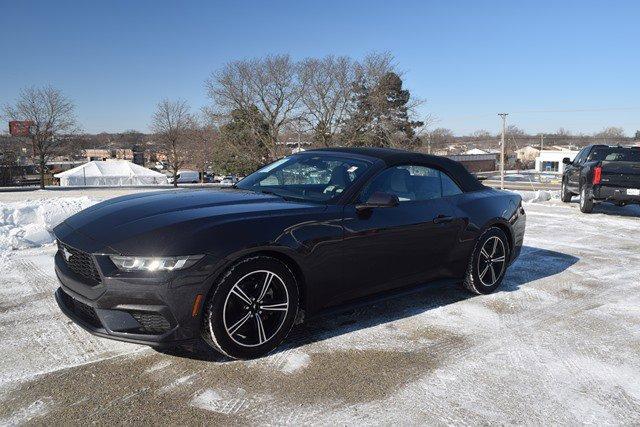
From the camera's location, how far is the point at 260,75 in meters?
37.3

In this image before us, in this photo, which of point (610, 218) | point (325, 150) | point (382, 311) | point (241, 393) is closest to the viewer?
point (241, 393)

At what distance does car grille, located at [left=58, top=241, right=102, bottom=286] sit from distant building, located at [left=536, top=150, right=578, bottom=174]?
3917 inches

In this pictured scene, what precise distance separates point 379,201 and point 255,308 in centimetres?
121

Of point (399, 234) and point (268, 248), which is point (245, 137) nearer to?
point (399, 234)

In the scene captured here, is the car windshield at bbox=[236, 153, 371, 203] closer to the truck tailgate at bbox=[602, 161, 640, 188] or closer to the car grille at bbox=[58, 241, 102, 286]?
the car grille at bbox=[58, 241, 102, 286]

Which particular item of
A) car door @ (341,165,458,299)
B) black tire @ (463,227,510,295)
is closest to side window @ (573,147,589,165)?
black tire @ (463,227,510,295)

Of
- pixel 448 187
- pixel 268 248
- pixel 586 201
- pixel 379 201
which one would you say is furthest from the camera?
pixel 586 201

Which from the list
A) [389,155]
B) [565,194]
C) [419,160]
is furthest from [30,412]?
[565,194]

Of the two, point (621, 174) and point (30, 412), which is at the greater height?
point (621, 174)

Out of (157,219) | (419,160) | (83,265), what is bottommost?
(83,265)

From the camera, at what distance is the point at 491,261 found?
4.70m

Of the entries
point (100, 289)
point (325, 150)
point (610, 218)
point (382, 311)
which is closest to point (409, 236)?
point (382, 311)

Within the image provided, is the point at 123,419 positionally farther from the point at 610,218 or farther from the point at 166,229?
the point at 610,218

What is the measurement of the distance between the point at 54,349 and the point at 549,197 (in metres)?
15.2
